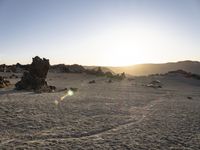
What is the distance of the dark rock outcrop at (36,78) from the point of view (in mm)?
19478

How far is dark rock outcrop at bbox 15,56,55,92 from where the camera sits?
19.5 metres

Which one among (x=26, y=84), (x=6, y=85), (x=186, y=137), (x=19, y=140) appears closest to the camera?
(x=19, y=140)

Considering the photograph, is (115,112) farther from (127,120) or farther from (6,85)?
(6,85)

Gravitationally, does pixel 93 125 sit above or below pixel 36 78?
below

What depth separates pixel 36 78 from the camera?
66.7 feet

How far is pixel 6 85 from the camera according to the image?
21125mm

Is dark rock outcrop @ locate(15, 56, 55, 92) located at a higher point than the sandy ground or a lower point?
higher

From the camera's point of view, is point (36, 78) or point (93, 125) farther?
point (36, 78)

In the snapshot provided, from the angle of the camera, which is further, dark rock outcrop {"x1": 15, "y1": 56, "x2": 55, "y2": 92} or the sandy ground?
dark rock outcrop {"x1": 15, "y1": 56, "x2": 55, "y2": 92}

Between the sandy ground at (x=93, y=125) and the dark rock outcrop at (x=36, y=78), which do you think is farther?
the dark rock outcrop at (x=36, y=78)

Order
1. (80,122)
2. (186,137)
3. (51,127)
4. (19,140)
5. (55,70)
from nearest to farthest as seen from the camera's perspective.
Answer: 1. (19,140)
2. (186,137)
3. (51,127)
4. (80,122)
5. (55,70)

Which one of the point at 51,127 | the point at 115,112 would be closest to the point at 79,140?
the point at 51,127

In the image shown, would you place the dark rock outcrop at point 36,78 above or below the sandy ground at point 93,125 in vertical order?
above

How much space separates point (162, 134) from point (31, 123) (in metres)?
4.44
